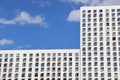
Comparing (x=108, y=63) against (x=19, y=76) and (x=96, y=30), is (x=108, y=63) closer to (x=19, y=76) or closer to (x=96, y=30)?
(x=96, y=30)

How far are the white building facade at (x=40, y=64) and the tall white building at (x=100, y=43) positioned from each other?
7.29m

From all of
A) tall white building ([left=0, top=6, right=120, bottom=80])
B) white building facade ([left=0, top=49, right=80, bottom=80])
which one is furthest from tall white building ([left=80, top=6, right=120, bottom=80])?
white building facade ([left=0, top=49, right=80, bottom=80])

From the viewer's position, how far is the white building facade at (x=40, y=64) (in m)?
172

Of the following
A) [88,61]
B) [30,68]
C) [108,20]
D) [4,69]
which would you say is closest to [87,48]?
[88,61]

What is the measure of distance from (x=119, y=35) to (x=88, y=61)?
61.9 feet

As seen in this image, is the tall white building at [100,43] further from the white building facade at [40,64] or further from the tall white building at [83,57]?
the white building facade at [40,64]

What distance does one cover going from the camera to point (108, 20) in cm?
17188

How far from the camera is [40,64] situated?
17500cm

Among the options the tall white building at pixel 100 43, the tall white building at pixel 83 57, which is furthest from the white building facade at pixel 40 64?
the tall white building at pixel 100 43

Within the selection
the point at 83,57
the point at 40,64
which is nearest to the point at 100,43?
the point at 83,57

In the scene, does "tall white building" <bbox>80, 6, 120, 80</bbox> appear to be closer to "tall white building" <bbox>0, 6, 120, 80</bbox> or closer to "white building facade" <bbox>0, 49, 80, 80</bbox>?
"tall white building" <bbox>0, 6, 120, 80</bbox>

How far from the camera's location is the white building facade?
172m

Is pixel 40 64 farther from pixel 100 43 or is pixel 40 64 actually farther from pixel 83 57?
pixel 100 43

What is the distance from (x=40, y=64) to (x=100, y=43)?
30597 millimetres
